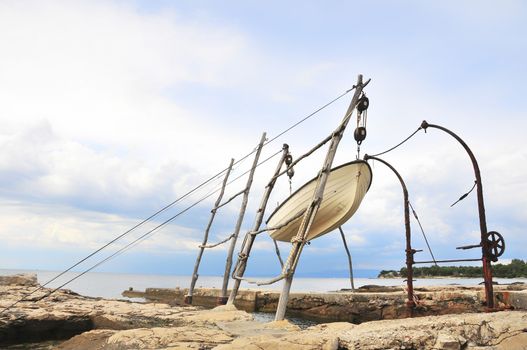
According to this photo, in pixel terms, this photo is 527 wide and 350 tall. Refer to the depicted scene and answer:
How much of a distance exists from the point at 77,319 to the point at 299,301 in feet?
39.0

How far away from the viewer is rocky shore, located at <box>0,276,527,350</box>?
258 inches

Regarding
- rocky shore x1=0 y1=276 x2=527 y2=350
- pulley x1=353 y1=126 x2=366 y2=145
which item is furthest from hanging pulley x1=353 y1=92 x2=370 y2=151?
rocky shore x1=0 y1=276 x2=527 y2=350

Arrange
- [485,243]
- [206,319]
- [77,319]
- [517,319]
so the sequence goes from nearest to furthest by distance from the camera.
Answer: [517,319] < [485,243] < [206,319] < [77,319]

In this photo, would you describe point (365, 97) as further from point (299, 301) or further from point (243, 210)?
point (299, 301)

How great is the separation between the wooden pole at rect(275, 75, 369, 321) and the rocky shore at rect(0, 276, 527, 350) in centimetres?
105

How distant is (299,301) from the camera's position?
69.4 ft

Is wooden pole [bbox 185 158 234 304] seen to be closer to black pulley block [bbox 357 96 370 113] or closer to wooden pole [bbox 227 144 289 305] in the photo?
wooden pole [bbox 227 144 289 305]

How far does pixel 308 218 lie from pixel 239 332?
A: 11.5 feet

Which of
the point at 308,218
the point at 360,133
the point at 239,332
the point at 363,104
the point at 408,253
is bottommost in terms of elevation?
the point at 239,332

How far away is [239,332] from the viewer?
28.5ft

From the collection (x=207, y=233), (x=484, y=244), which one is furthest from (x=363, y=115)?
(x=207, y=233)

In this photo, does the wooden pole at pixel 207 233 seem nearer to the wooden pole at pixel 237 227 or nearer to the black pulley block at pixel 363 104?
the wooden pole at pixel 237 227

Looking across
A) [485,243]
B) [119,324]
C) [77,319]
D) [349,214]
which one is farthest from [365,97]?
[77,319]

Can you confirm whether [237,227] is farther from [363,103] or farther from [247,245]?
[363,103]
